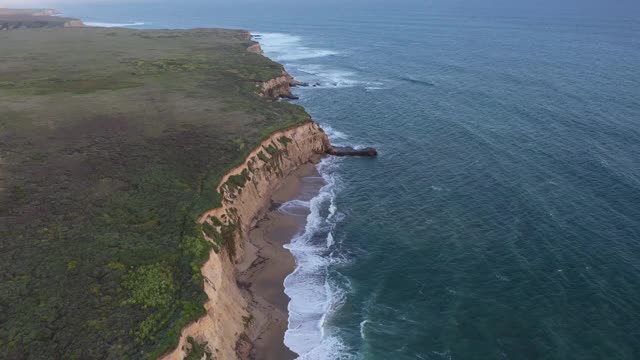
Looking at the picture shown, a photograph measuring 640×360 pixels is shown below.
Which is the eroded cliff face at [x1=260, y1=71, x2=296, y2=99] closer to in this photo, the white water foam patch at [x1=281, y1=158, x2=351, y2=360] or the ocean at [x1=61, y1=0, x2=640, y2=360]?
the ocean at [x1=61, y1=0, x2=640, y2=360]

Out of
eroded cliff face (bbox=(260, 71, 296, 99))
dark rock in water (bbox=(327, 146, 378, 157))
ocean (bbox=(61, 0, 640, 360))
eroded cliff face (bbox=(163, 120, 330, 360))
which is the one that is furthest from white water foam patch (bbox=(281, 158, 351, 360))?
eroded cliff face (bbox=(260, 71, 296, 99))

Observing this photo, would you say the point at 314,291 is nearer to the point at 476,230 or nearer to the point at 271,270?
the point at 271,270

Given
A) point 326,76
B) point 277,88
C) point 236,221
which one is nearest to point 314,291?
point 236,221

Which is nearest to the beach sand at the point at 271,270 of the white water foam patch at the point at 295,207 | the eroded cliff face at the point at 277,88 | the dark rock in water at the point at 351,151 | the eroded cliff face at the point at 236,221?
the white water foam patch at the point at 295,207

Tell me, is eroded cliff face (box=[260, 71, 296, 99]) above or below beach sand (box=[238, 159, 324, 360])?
above

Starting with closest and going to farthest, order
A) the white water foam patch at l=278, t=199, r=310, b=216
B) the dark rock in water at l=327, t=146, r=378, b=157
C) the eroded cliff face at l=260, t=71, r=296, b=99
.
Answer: the white water foam patch at l=278, t=199, r=310, b=216 → the dark rock in water at l=327, t=146, r=378, b=157 → the eroded cliff face at l=260, t=71, r=296, b=99
